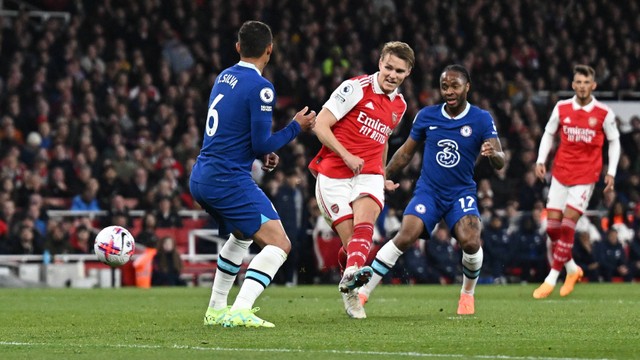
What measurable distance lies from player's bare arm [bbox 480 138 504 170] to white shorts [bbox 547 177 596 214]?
14.7 feet

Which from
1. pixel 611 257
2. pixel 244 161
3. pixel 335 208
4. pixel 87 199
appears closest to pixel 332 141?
pixel 335 208

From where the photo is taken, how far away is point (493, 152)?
11328mm

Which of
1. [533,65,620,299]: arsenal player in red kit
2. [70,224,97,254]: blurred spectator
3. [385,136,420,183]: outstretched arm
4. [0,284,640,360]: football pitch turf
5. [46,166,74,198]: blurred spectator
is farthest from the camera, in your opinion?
[46,166,74,198]: blurred spectator

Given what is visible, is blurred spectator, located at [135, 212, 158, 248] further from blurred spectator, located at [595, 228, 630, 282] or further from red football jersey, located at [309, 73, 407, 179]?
red football jersey, located at [309, 73, 407, 179]

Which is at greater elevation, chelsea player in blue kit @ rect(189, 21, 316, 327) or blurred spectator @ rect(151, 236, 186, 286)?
chelsea player in blue kit @ rect(189, 21, 316, 327)

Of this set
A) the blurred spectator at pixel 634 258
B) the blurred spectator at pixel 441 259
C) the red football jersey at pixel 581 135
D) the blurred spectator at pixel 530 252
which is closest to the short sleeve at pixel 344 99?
the red football jersey at pixel 581 135

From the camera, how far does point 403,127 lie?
25.2m

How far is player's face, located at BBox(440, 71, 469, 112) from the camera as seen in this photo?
466 inches

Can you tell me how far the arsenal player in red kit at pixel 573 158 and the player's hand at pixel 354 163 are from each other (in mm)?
5669

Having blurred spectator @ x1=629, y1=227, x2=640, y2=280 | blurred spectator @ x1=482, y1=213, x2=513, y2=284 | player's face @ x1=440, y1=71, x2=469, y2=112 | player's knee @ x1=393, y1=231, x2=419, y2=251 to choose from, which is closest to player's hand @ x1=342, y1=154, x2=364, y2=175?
player's knee @ x1=393, y1=231, x2=419, y2=251

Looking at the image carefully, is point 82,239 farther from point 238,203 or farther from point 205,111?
point 238,203

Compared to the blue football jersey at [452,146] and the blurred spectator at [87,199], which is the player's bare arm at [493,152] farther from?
the blurred spectator at [87,199]

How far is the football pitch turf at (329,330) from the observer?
25.6 ft

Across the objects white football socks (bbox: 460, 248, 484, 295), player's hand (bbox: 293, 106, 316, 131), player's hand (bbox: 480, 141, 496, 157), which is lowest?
white football socks (bbox: 460, 248, 484, 295)
